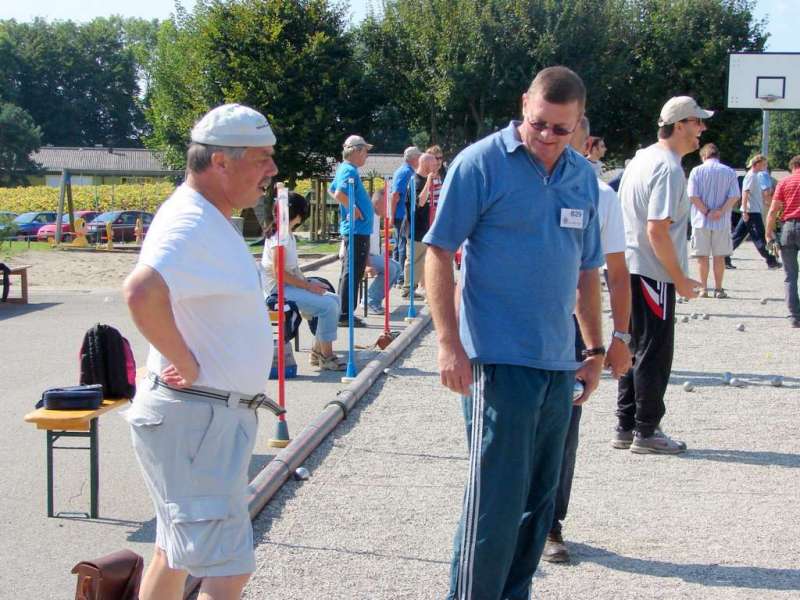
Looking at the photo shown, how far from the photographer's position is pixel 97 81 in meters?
111

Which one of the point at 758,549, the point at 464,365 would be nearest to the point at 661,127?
the point at 758,549

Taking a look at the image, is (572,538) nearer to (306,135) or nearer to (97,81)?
(306,135)

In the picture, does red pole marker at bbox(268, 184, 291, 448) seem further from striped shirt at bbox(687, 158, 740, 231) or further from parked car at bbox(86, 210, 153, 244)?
parked car at bbox(86, 210, 153, 244)

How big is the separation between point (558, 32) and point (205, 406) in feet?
125

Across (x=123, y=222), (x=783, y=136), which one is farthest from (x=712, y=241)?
(x=783, y=136)

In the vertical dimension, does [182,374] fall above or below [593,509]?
above

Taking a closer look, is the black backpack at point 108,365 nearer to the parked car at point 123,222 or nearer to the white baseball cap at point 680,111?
the white baseball cap at point 680,111

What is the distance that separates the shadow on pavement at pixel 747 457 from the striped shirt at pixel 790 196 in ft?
18.9

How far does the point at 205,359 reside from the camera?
320cm

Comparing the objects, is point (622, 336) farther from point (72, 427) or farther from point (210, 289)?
point (72, 427)

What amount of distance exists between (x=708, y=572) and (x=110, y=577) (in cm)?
266

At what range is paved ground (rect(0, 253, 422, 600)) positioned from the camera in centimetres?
478

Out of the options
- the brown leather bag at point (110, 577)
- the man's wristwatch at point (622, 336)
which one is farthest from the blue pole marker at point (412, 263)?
the brown leather bag at point (110, 577)

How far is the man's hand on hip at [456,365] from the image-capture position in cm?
357
